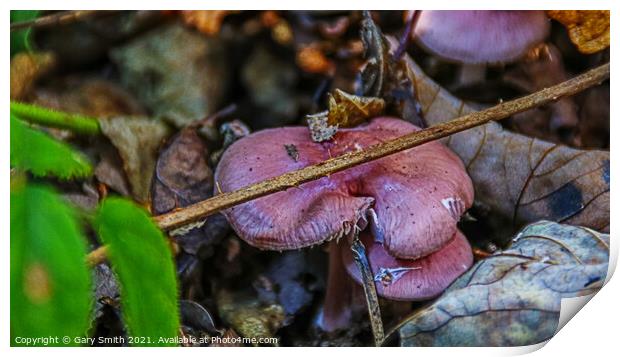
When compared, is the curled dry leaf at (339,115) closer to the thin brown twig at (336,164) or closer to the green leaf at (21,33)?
the thin brown twig at (336,164)

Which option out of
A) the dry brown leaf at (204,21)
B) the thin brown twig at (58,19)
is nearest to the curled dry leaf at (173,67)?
the dry brown leaf at (204,21)

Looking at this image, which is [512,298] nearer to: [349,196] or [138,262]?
[349,196]

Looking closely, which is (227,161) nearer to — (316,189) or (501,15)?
(316,189)

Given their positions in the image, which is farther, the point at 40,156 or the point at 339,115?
the point at 339,115

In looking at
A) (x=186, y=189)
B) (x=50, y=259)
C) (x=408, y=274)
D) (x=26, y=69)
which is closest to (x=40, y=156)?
(x=50, y=259)

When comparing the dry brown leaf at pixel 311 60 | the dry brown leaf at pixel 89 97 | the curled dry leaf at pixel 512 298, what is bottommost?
the curled dry leaf at pixel 512 298
